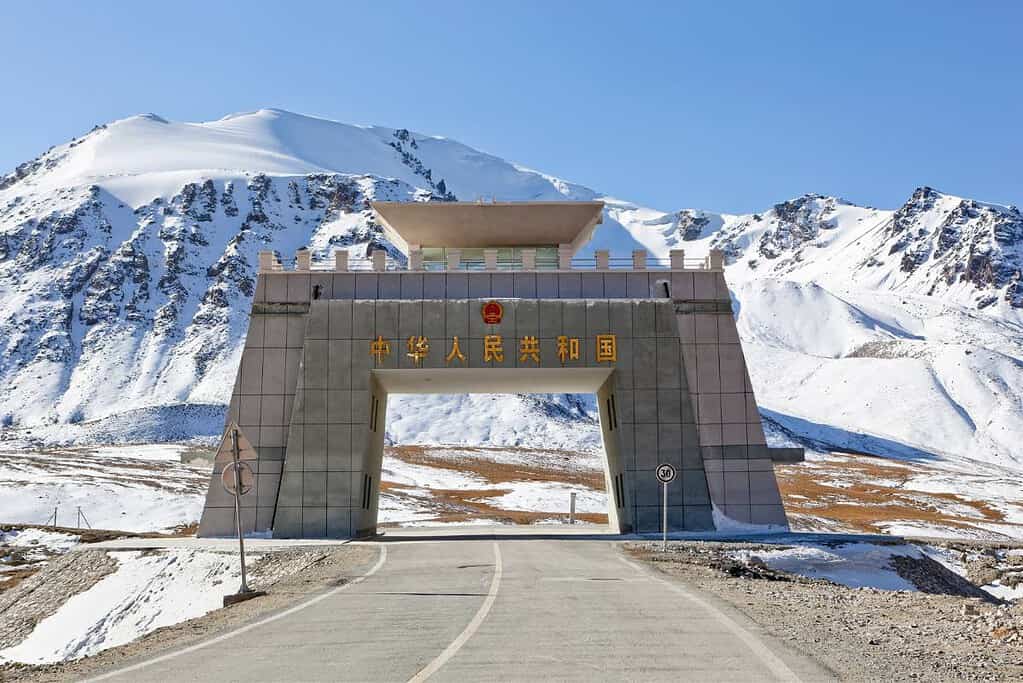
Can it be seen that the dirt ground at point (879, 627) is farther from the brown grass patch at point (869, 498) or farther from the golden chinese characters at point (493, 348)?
the brown grass patch at point (869, 498)

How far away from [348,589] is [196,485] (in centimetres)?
7564

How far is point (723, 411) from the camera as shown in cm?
4022

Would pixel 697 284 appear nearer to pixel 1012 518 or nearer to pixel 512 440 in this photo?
pixel 1012 518

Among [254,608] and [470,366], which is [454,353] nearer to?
[470,366]

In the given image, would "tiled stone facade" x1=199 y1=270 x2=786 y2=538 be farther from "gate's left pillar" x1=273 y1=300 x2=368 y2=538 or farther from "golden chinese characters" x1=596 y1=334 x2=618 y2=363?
"golden chinese characters" x1=596 y1=334 x2=618 y2=363

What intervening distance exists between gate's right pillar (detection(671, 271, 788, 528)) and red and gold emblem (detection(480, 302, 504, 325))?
6260 mm

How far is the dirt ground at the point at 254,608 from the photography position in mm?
13789

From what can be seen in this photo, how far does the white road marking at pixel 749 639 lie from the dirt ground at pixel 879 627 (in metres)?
0.42

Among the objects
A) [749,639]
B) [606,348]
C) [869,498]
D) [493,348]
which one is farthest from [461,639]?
[869,498]

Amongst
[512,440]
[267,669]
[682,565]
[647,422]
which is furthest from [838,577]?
[512,440]

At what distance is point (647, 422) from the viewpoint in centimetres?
3981

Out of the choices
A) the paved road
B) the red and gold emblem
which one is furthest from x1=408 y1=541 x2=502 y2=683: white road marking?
the red and gold emblem

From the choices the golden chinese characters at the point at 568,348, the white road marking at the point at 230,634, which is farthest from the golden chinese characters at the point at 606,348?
the white road marking at the point at 230,634

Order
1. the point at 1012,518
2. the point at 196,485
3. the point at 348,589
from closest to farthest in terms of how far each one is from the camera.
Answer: the point at 348,589
the point at 196,485
the point at 1012,518
